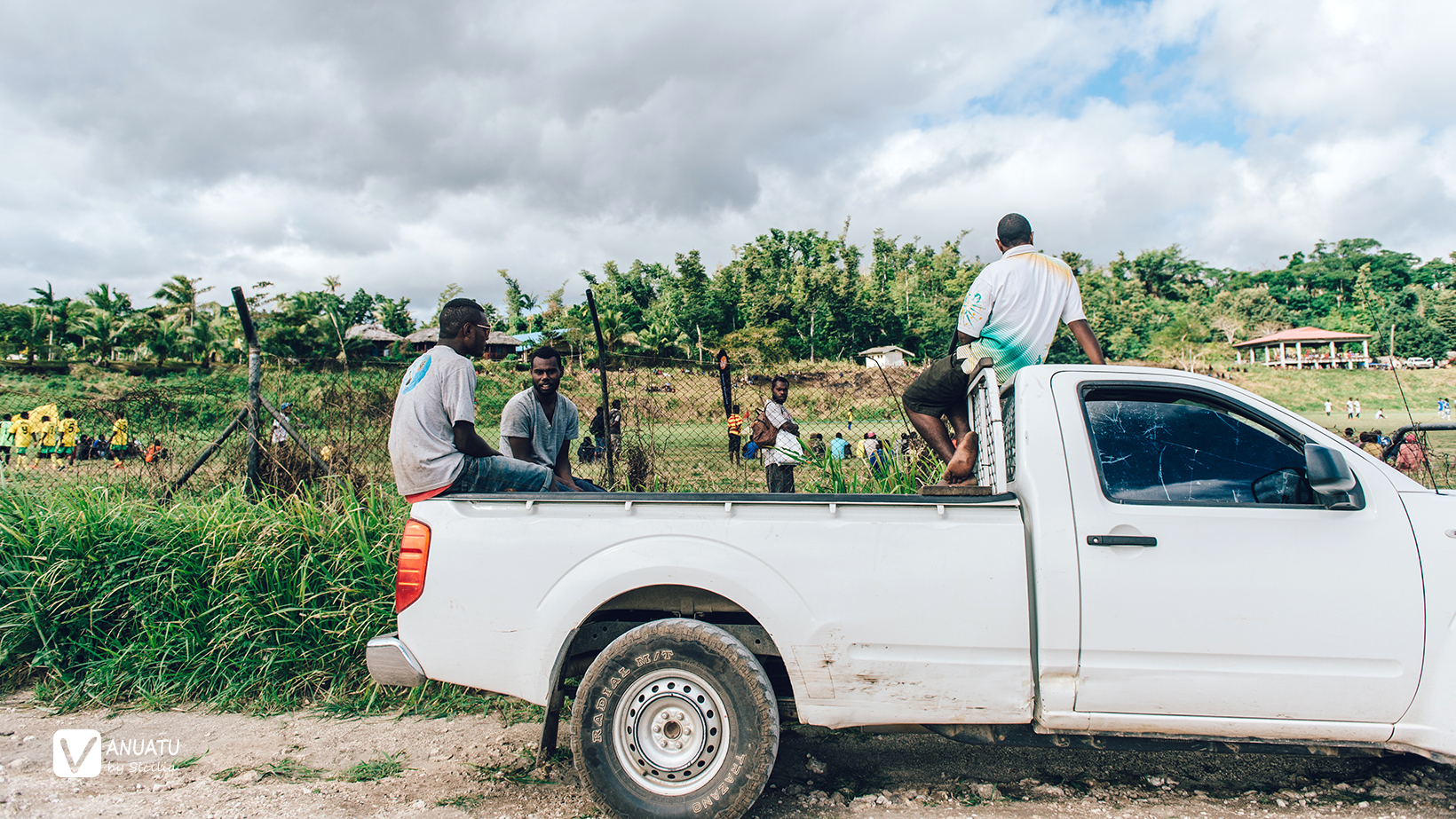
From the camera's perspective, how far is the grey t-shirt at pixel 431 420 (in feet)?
12.2

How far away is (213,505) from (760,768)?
411 cm

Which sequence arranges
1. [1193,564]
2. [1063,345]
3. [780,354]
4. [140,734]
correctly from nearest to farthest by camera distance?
1. [1193,564]
2. [140,734]
3. [780,354]
4. [1063,345]

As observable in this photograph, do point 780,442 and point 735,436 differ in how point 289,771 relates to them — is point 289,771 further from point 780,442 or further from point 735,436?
point 735,436

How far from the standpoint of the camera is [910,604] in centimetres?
268

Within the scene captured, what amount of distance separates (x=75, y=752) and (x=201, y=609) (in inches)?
36.9

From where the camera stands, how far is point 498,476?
3.95m

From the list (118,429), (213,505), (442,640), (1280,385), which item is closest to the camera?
(442,640)

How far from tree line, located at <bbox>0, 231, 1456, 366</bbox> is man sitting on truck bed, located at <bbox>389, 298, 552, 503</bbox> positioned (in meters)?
27.6

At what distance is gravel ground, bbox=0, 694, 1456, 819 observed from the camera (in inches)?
118

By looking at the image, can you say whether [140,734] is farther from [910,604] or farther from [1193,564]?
[1193,564]

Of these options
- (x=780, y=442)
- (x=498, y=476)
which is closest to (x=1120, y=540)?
(x=498, y=476)

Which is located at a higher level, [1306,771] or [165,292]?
[165,292]

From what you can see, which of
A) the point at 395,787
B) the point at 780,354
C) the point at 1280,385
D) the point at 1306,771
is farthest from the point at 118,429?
the point at 1280,385

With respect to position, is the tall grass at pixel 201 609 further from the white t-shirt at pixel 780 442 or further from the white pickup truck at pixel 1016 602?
the white t-shirt at pixel 780 442
